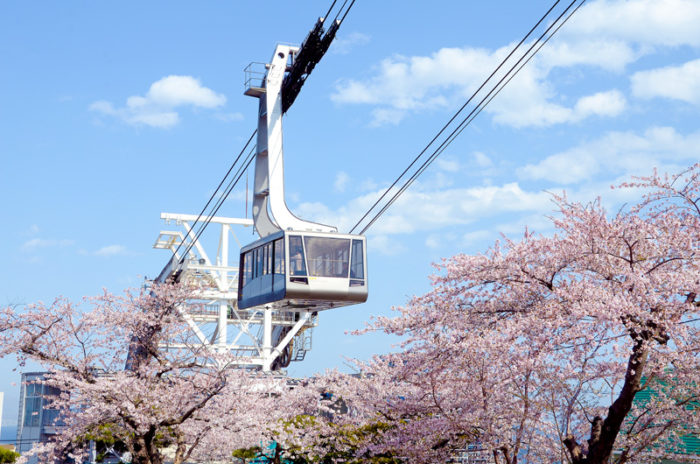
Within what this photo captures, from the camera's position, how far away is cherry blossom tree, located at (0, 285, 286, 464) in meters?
16.5

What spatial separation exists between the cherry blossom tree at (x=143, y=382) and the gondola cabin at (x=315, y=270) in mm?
2392

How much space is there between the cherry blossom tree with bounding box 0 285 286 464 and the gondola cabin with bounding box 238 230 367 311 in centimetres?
239

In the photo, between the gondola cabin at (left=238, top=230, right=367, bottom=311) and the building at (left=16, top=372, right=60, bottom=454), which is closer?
the gondola cabin at (left=238, top=230, right=367, bottom=311)

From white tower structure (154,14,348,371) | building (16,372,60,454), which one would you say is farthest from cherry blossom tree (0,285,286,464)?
building (16,372,60,454)

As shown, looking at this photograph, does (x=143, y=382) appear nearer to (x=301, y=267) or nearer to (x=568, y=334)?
(x=301, y=267)

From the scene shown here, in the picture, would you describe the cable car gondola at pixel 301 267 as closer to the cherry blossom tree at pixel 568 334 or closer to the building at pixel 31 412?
the cherry blossom tree at pixel 568 334

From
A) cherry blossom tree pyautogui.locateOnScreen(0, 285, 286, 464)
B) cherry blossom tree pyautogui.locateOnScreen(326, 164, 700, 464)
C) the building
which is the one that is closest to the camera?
Answer: cherry blossom tree pyautogui.locateOnScreen(326, 164, 700, 464)

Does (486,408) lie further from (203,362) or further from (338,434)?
(203,362)

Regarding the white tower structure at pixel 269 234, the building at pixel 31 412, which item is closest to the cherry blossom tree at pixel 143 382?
the white tower structure at pixel 269 234

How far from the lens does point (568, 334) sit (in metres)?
9.59

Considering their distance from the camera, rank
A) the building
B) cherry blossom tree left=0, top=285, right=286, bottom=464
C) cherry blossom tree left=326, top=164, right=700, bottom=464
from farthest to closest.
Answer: the building → cherry blossom tree left=0, top=285, right=286, bottom=464 → cherry blossom tree left=326, top=164, right=700, bottom=464

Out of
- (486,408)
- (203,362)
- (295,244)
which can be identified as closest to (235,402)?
(203,362)

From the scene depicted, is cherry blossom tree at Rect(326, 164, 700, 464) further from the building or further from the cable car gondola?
the building

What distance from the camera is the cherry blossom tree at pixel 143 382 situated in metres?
16.5
